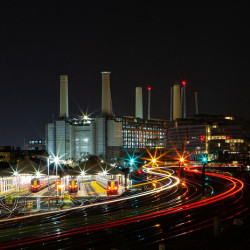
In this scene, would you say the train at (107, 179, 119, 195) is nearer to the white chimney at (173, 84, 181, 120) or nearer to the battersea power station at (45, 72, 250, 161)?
the battersea power station at (45, 72, 250, 161)

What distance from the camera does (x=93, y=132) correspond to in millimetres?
115188

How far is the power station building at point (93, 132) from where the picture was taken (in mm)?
108250

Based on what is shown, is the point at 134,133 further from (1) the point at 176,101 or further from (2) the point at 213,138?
(2) the point at 213,138

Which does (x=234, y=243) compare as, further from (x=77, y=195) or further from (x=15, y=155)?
(x=15, y=155)

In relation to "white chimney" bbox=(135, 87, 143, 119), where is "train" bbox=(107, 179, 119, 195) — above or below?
below

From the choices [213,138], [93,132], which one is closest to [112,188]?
[213,138]

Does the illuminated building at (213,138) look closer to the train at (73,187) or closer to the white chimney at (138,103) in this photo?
the white chimney at (138,103)

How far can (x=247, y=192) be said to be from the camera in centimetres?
2938

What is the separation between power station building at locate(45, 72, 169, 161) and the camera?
108250 millimetres

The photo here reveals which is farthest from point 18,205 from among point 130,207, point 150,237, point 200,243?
point 200,243

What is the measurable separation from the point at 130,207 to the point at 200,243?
32.6 ft

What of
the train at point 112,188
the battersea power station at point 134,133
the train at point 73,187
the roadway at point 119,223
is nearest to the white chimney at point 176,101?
the battersea power station at point 134,133

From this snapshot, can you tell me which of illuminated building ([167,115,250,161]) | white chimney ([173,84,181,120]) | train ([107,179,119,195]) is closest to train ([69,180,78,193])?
train ([107,179,119,195])

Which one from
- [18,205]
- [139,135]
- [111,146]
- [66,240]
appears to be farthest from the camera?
[139,135]
